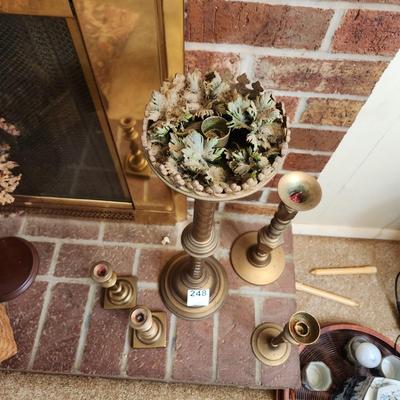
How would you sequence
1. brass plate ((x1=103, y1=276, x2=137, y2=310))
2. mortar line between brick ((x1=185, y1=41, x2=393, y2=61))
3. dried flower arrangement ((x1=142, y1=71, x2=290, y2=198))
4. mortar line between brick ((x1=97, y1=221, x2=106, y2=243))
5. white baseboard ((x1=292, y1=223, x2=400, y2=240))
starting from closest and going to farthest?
1. dried flower arrangement ((x1=142, y1=71, x2=290, y2=198))
2. mortar line between brick ((x1=185, y1=41, x2=393, y2=61))
3. brass plate ((x1=103, y1=276, x2=137, y2=310))
4. mortar line between brick ((x1=97, y1=221, x2=106, y2=243))
5. white baseboard ((x1=292, y1=223, x2=400, y2=240))

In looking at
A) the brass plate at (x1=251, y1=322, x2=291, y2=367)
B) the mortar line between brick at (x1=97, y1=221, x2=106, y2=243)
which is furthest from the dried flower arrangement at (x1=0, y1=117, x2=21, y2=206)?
the brass plate at (x1=251, y1=322, x2=291, y2=367)

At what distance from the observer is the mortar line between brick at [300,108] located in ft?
2.60

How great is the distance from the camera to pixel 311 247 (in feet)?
4.66

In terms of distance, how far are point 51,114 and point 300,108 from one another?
57 cm

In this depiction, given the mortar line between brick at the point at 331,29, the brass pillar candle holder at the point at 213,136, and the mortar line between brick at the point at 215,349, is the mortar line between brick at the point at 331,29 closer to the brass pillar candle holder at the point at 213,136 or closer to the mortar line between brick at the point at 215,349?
the brass pillar candle holder at the point at 213,136

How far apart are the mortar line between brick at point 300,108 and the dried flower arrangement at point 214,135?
0.74ft

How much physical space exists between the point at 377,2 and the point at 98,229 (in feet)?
3.00

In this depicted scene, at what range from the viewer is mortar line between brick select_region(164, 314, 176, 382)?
38.4 inches

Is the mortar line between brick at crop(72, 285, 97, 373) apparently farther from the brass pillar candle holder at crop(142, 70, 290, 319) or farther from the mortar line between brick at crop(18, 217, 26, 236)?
the brass pillar candle holder at crop(142, 70, 290, 319)

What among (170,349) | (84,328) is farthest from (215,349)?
(84,328)

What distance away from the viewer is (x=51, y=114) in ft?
2.84

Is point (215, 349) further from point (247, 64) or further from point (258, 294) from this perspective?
point (247, 64)

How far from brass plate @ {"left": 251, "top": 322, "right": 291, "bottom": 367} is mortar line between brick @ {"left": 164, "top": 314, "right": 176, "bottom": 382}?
217 millimetres

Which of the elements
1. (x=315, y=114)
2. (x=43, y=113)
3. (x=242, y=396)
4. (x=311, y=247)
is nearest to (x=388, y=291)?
(x=311, y=247)
